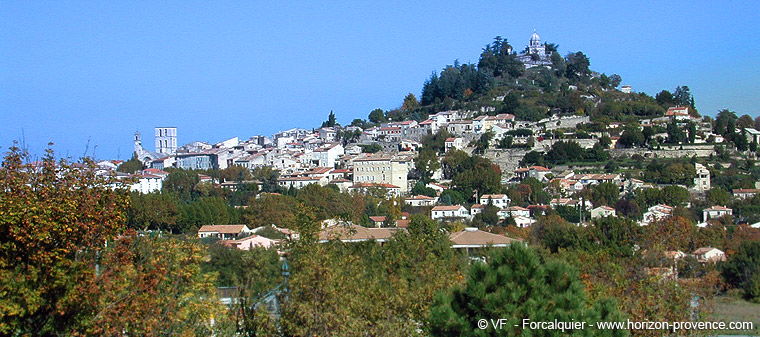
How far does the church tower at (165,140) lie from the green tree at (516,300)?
80.7m

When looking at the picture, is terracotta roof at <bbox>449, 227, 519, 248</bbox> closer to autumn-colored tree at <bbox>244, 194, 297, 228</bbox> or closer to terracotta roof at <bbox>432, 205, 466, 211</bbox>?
autumn-colored tree at <bbox>244, 194, 297, 228</bbox>

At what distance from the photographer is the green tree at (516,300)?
8.02 meters

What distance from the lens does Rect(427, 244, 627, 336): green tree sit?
8023 mm

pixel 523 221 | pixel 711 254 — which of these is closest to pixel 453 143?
pixel 523 221

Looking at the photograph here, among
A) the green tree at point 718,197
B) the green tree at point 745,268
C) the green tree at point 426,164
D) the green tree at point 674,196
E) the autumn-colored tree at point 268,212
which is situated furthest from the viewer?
the green tree at point 426,164

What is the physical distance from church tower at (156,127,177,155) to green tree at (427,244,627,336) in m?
80.7

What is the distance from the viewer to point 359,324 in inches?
376

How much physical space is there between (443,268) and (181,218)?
28.9m

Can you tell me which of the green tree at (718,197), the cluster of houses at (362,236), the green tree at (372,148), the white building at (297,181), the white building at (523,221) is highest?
the green tree at (372,148)

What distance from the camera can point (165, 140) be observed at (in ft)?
285

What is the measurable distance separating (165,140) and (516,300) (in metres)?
81.9

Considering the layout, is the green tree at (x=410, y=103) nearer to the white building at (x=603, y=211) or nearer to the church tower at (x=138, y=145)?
the church tower at (x=138, y=145)

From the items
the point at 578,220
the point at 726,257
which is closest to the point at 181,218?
the point at 578,220

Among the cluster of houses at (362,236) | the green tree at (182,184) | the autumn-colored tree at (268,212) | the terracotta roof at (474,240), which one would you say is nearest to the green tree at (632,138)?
the autumn-colored tree at (268,212)
